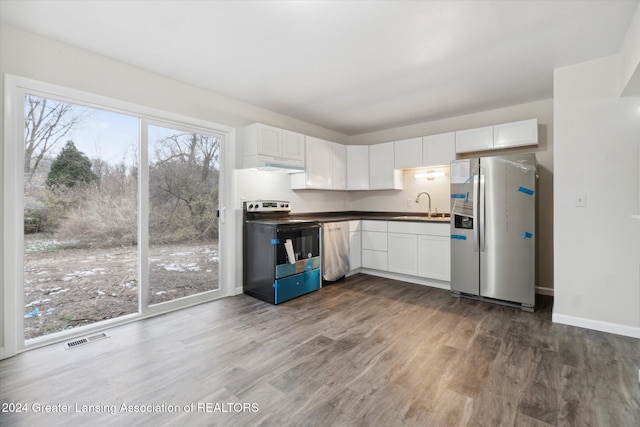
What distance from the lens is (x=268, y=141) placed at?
374 cm

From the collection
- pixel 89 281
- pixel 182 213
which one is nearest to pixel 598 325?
pixel 182 213

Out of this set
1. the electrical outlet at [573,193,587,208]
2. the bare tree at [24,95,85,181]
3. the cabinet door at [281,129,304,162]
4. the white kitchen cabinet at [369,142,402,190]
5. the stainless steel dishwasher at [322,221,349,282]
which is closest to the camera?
the bare tree at [24,95,85,181]

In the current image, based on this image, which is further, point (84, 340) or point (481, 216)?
point (481, 216)

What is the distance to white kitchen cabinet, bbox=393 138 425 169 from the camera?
174 inches

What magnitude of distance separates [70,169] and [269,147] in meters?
2.01

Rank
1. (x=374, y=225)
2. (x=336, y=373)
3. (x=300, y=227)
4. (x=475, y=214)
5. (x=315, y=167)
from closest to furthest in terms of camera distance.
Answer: (x=336, y=373) < (x=475, y=214) < (x=300, y=227) < (x=315, y=167) < (x=374, y=225)

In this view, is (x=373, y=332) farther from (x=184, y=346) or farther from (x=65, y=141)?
(x=65, y=141)

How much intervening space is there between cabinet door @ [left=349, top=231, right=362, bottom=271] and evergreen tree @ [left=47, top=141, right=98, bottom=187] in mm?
3309

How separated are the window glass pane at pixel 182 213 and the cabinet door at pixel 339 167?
189 centimetres

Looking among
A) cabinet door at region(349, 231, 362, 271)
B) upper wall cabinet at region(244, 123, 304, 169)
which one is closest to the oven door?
cabinet door at region(349, 231, 362, 271)

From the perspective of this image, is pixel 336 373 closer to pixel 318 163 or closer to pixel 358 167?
pixel 318 163

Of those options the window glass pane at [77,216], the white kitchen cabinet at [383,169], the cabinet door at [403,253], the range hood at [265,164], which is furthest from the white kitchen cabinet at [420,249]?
the window glass pane at [77,216]

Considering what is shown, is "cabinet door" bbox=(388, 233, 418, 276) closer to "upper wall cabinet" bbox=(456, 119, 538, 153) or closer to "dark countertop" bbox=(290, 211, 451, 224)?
"dark countertop" bbox=(290, 211, 451, 224)

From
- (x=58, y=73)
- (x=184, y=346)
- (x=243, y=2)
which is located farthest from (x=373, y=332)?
(x=58, y=73)
